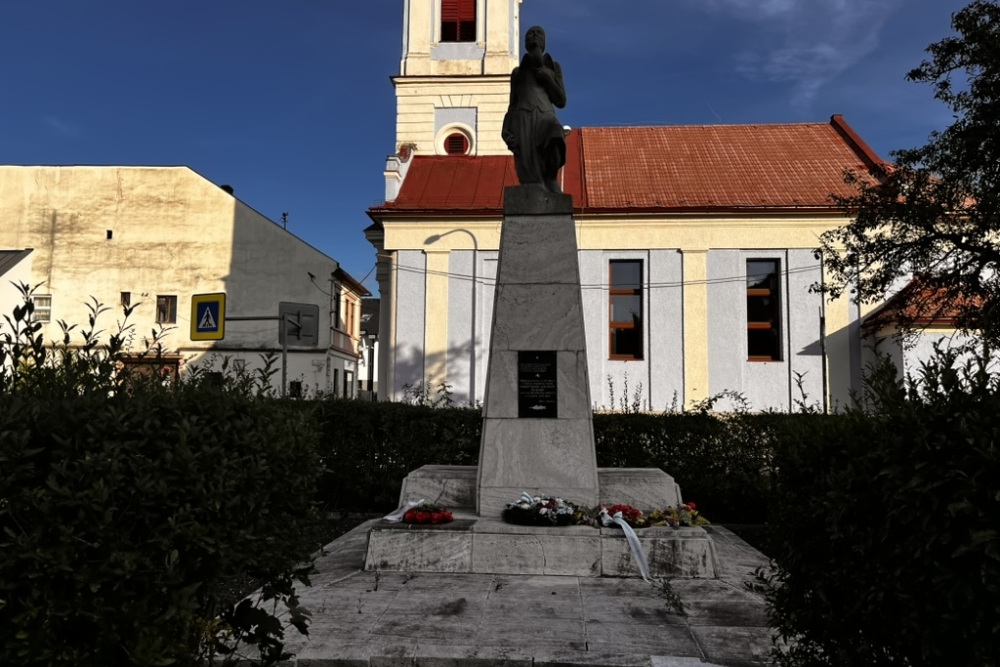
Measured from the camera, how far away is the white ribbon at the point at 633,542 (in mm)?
6278

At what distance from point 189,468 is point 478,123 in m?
25.1

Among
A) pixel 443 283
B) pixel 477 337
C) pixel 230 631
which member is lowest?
pixel 230 631

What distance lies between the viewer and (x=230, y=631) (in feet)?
11.2

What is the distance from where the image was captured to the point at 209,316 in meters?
10.6

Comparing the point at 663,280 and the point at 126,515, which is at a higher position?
the point at 663,280

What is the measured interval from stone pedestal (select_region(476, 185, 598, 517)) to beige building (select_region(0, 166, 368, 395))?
21.6 meters

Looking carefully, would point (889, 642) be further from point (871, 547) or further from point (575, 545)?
point (575, 545)

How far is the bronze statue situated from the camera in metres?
8.16

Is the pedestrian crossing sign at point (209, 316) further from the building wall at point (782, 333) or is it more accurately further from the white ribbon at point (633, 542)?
the building wall at point (782, 333)

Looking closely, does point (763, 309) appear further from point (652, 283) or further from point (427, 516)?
point (427, 516)

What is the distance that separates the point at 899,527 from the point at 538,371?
16.6ft

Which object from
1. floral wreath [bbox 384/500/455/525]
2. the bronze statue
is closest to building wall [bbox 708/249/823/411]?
the bronze statue

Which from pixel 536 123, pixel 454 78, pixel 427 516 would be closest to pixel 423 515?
pixel 427 516

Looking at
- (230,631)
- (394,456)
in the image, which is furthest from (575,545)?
(394,456)
